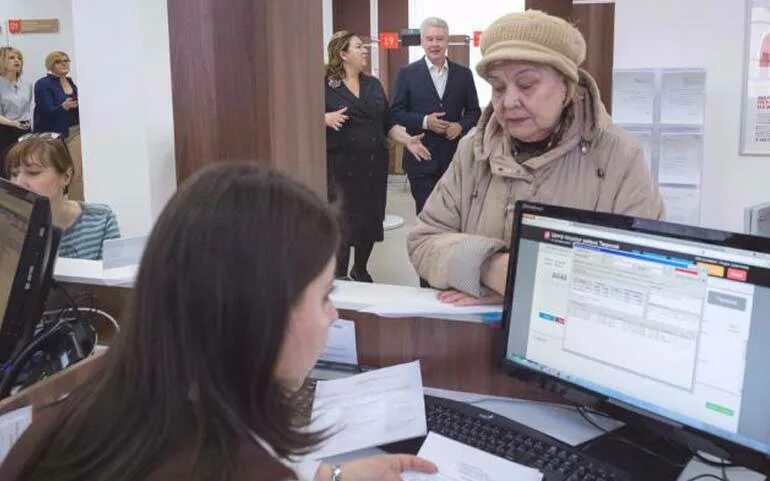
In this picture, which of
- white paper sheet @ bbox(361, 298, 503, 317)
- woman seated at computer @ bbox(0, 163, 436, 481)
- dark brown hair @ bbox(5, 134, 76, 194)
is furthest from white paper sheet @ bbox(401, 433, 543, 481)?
dark brown hair @ bbox(5, 134, 76, 194)

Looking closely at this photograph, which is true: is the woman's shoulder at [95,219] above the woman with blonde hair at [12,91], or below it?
below

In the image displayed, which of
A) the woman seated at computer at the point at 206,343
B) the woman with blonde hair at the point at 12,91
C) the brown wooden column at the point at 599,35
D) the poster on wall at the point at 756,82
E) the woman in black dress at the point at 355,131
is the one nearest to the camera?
the woman seated at computer at the point at 206,343

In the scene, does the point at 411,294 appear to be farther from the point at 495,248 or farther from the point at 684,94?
the point at 684,94

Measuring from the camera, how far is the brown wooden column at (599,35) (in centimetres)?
409

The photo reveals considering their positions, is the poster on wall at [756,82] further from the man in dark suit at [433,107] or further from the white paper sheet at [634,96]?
the man in dark suit at [433,107]

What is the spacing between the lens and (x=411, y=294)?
1.65 metres

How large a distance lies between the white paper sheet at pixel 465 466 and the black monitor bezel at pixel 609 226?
19cm

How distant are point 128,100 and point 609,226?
2.67 metres

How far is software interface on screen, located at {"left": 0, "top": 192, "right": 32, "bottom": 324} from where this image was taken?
51.6 inches

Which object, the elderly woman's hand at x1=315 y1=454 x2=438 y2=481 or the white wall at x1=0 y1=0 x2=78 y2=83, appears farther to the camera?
the white wall at x1=0 y1=0 x2=78 y2=83

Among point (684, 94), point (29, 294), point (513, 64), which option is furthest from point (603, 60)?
point (29, 294)

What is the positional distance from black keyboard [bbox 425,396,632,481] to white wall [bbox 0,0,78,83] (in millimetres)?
7741

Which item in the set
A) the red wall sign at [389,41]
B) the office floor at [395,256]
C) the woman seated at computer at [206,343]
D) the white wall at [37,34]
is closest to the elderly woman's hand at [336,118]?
the office floor at [395,256]

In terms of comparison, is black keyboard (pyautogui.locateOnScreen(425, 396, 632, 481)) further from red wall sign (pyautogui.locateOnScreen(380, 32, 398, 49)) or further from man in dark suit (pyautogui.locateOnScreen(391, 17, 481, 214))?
red wall sign (pyautogui.locateOnScreen(380, 32, 398, 49))
